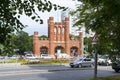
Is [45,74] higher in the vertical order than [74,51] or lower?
lower

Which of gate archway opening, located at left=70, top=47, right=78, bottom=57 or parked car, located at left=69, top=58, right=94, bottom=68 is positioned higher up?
gate archway opening, located at left=70, top=47, right=78, bottom=57

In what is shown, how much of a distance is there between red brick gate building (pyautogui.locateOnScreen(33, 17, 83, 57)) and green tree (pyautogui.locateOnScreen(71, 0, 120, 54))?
3071 inches

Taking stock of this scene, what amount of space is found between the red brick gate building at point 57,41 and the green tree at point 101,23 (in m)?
78.0

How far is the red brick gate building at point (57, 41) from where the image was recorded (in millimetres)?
100062

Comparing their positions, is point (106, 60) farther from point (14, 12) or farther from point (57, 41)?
point (57, 41)

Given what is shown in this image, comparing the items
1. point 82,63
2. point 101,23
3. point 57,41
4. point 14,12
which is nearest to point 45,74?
point 101,23

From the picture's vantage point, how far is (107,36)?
60.0 feet

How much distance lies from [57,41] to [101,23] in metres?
87.3

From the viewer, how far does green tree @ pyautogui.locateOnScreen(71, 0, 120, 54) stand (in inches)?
592

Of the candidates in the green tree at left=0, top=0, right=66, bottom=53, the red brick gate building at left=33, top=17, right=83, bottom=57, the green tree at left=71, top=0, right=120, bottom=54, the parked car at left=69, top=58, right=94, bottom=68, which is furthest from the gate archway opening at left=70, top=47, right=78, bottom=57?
the green tree at left=0, top=0, right=66, bottom=53

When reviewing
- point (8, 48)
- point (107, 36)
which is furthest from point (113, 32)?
point (8, 48)

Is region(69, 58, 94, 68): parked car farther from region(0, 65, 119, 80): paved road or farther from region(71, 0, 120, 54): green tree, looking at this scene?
region(71, 0, 120, 54): green tree

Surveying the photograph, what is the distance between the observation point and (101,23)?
50.5 ft

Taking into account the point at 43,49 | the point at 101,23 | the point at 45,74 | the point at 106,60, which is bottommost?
the point at 45,74
